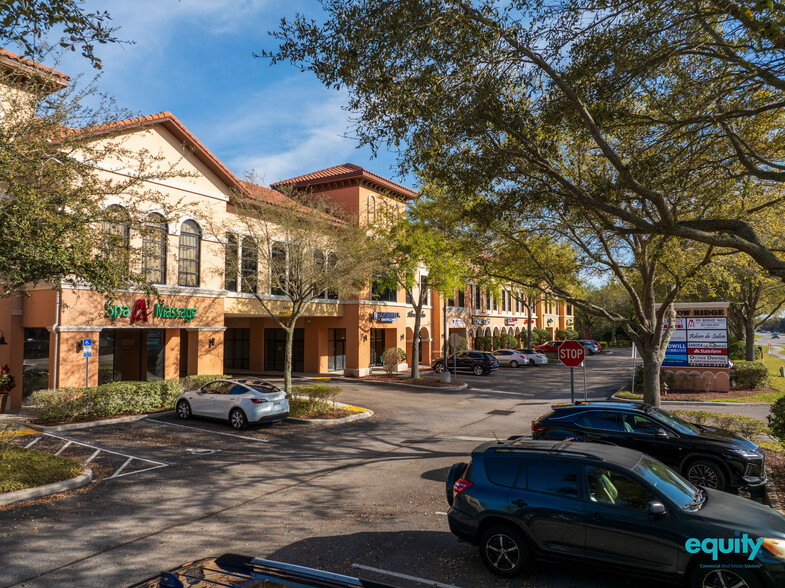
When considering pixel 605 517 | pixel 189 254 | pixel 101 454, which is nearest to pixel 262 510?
pixel 605 517

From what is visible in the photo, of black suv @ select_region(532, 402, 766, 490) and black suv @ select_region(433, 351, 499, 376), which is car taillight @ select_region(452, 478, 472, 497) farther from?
black suv @ select_region(433, 351, 499, 376)

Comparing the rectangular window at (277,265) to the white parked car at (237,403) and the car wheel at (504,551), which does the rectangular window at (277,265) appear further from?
the car wheel at (504,551)

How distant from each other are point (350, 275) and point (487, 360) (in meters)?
16.1

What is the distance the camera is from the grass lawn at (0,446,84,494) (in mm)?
9445

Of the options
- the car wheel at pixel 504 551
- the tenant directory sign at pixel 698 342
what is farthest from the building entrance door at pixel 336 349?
the car wheel at pixel 504 551

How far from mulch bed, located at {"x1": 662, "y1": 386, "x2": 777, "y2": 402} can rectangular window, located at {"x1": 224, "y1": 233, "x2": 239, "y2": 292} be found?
19974 mm

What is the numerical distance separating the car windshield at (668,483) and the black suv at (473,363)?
1086 inches

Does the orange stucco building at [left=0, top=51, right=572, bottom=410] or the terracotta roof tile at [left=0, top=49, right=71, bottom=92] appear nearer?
the terracotta roof tile at [left=0, top=49, right=71, bottom=92]

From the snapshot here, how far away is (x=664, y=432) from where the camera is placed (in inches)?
395

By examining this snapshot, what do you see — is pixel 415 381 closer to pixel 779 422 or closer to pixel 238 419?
pixel 238 419

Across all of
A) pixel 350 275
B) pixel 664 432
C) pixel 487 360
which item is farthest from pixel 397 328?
pixel 664 432

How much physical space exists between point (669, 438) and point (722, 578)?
5133mm

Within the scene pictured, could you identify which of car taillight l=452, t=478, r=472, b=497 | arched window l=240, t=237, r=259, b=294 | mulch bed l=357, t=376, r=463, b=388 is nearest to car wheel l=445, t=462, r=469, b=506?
car taillight l=452, t=478, r=472, b=497

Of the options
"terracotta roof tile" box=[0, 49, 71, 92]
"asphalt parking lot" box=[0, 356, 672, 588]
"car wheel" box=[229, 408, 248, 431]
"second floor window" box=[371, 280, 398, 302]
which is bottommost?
"asphalt parking lot" box=[0, 356, 672, 588]
